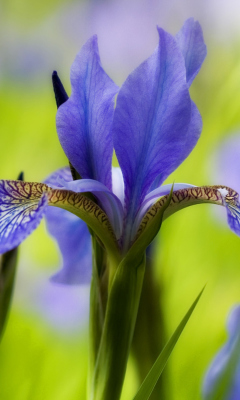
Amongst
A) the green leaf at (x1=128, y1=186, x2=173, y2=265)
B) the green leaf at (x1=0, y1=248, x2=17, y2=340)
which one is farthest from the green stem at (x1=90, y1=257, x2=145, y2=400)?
the green leaf at (x1=0, y1=248, x2=17, y2=340)

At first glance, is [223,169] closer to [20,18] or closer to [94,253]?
[94,253]

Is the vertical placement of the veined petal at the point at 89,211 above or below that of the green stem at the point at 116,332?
Result: above

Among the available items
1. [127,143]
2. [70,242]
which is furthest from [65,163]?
[127,143]

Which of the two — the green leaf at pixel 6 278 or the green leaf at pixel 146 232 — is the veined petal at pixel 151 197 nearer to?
the green leaf at pixel 146 232

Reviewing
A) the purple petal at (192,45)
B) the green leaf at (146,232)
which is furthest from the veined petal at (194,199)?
the purple petal at (192,45)

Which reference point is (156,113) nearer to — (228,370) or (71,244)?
(71,244)

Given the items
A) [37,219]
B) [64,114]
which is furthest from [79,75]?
[37,219]
